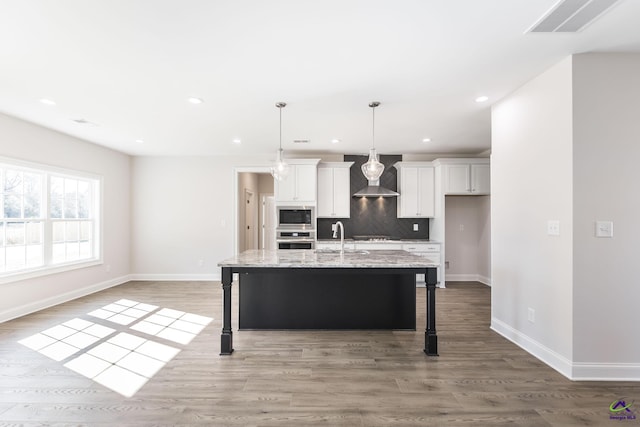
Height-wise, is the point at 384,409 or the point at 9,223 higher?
the point at 9,223

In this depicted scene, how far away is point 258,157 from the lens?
6438 mm

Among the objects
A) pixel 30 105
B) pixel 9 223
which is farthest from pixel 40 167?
pixel 30 105

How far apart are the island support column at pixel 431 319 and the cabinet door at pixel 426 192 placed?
3237 millimetres

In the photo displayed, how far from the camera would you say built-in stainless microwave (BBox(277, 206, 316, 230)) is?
5.94 metres

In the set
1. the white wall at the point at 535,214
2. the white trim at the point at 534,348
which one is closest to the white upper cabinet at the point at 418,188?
the white wall at the point at 535,214

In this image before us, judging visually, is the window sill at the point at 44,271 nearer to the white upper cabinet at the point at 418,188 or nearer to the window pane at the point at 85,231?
the window pane at the point at 85,231

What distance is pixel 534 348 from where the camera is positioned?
2.91 meters

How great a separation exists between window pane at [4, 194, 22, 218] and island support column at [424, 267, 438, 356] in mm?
5102

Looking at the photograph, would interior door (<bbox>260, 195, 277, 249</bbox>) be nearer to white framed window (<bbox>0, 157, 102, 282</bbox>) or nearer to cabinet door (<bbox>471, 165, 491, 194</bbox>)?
white framed window (<bbox>0, 157, 102, 282</bbox>)

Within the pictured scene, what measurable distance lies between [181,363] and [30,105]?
3331 millimetres

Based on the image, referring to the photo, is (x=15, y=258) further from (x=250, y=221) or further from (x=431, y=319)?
(x=431, y=319)

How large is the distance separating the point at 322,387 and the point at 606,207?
2586mm

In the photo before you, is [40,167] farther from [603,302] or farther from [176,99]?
[603,302]

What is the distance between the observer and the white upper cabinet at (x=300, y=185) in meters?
5.84
